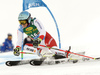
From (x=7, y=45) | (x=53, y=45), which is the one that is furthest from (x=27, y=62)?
(x=7, y=45)

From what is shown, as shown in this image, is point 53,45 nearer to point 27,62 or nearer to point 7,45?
point 27,62

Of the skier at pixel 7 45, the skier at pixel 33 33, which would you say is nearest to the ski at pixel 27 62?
the skier at pixel 33 33

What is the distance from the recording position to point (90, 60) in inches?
206

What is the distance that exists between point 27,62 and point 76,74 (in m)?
1.93

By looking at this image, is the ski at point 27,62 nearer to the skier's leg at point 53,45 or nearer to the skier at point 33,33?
the skier at point 33,33

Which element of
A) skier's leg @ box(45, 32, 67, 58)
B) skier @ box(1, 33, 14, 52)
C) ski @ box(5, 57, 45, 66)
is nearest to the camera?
ski @ box(5, 57, 45, 66)

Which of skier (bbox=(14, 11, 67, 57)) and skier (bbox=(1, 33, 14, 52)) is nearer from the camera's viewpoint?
skier (bbox=(14, 11, 67, 57))

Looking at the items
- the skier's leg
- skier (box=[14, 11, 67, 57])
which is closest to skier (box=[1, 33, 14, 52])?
skier (box=[14, 11, 67, 57])

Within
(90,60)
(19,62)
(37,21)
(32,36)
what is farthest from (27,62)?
(90,60)

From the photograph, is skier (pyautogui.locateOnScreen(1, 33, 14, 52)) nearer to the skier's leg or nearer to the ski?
the skier's leg

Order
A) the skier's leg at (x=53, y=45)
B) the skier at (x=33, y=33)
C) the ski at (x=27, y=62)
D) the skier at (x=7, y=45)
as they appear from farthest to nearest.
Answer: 1. the skier at (x=7, y=45)
2. the skier's leg at (x=53, y=45)
3. the skier at (x=33, y=33)
4. the ski at (x=27, y=62)

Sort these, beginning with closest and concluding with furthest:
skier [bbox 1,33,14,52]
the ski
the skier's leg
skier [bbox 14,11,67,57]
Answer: the ski → skier [bbox 14,11,67,57] → the skier's leg → skier [bbox 1,33,14,52]

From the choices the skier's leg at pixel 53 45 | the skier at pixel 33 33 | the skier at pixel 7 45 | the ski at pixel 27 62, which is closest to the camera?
the ski at pixel 27 62

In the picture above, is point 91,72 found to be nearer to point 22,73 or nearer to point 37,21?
point 22,73
